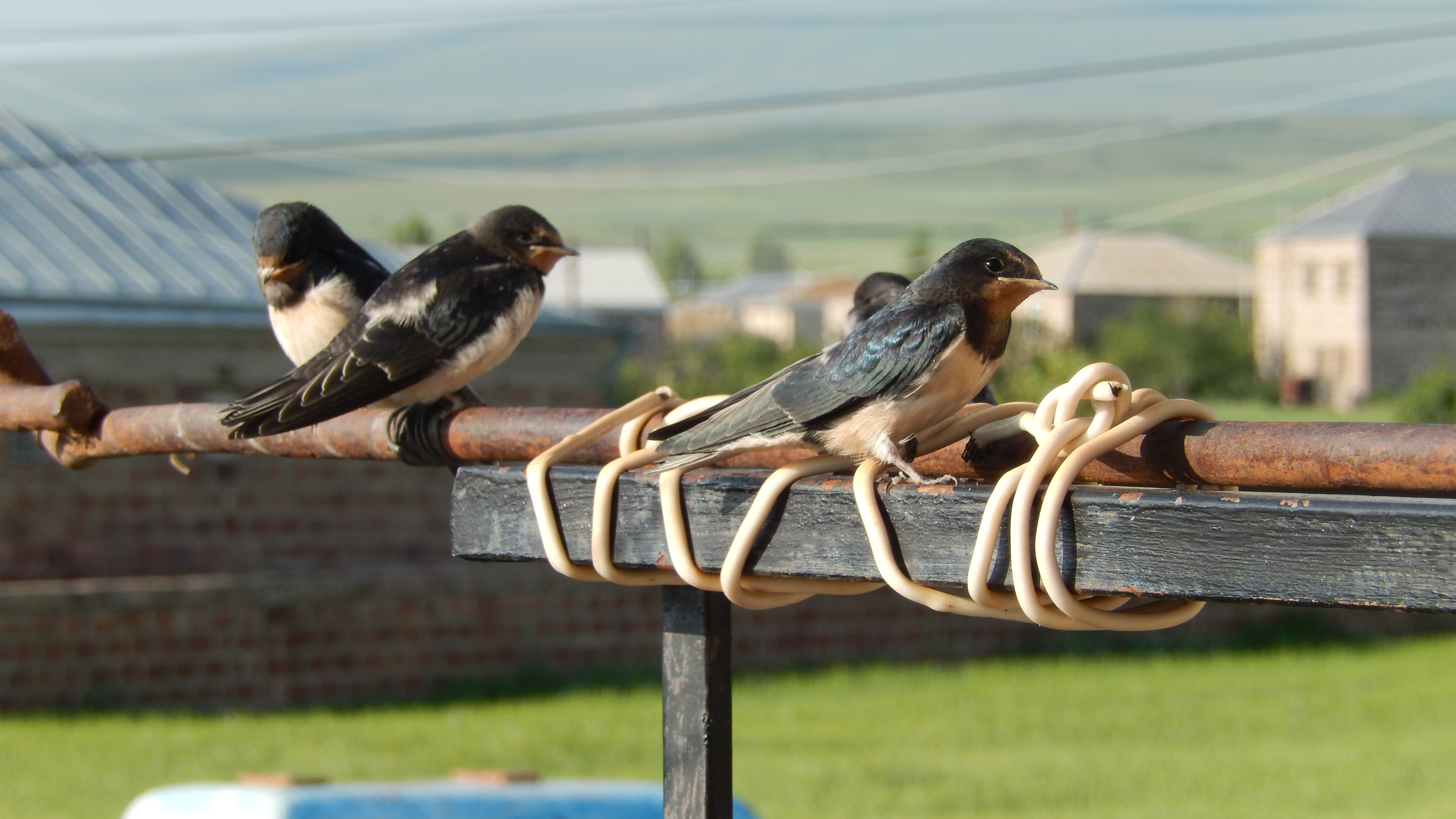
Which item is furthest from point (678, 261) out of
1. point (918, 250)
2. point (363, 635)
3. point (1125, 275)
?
point (363, 635)

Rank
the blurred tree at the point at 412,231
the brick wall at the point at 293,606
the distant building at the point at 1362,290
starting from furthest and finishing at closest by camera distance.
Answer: the blurred tree at the point at 412,231 → the distant building at the point at 1362,290 → the brick wall at the point at 293,606

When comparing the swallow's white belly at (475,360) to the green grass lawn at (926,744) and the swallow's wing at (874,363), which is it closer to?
the swallow's wing at (874,363)

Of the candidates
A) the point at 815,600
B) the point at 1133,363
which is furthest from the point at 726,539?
the point at 1133,363

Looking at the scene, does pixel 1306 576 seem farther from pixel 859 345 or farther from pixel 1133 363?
pixel 1133 363

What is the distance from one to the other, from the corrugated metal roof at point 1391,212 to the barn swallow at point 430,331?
194 ft

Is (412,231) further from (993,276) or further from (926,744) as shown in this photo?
(993,276)

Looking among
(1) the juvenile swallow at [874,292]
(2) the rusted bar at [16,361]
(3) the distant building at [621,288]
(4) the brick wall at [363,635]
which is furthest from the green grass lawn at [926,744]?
(3) the distant building at [621,288]

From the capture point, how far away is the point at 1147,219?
29391 millimetres

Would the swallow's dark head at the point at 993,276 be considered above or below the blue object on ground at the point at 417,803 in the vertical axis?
above

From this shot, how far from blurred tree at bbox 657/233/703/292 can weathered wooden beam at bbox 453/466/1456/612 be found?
12677 cm

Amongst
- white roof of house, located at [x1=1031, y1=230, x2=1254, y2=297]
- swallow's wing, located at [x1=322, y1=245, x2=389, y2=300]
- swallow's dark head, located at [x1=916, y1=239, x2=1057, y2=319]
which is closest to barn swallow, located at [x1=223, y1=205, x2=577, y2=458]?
swallow's wing, located at [x1=322, y1=245, x2=389, y2=300]

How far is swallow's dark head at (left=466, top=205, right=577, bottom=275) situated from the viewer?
390 cm

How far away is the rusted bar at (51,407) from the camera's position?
3.08 metres

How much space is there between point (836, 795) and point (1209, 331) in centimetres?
4502
